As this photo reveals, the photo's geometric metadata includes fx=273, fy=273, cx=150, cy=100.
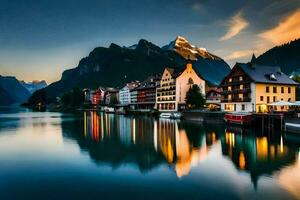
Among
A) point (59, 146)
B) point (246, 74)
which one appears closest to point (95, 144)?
point (59, 146)

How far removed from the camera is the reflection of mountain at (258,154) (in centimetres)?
2764

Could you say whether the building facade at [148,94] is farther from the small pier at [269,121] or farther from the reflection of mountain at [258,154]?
the reflection of mountain at [258,154]

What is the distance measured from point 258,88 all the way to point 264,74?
6.06 m

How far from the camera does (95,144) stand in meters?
44.4

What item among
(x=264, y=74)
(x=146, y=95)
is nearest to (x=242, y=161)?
(x=264, y=74)

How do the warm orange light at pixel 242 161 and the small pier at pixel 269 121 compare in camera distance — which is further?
the small pier at pixel 269 121

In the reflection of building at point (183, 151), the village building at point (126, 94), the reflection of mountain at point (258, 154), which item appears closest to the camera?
the reflection of mountain at point (258, 154)

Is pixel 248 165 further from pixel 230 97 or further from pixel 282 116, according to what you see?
pixel 230 97

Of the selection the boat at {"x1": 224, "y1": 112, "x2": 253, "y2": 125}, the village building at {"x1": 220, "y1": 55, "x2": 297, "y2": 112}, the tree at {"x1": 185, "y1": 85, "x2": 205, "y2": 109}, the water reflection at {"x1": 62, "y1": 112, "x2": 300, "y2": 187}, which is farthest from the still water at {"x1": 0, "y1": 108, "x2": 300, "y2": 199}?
the tree at {"x1": 185, "y1": 85, "x2": 205, "y2": 109}

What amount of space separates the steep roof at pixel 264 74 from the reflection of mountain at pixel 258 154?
1185 inches

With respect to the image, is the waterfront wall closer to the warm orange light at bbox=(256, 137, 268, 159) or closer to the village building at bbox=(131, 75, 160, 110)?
the warm orange light at bbox=(256, 137, 268, 159)

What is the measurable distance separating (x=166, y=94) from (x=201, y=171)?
94.6 m

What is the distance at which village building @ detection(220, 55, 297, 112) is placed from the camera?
71.7m

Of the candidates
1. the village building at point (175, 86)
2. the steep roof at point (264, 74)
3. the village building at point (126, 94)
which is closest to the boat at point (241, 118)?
the steep roof at point (264, 74)
